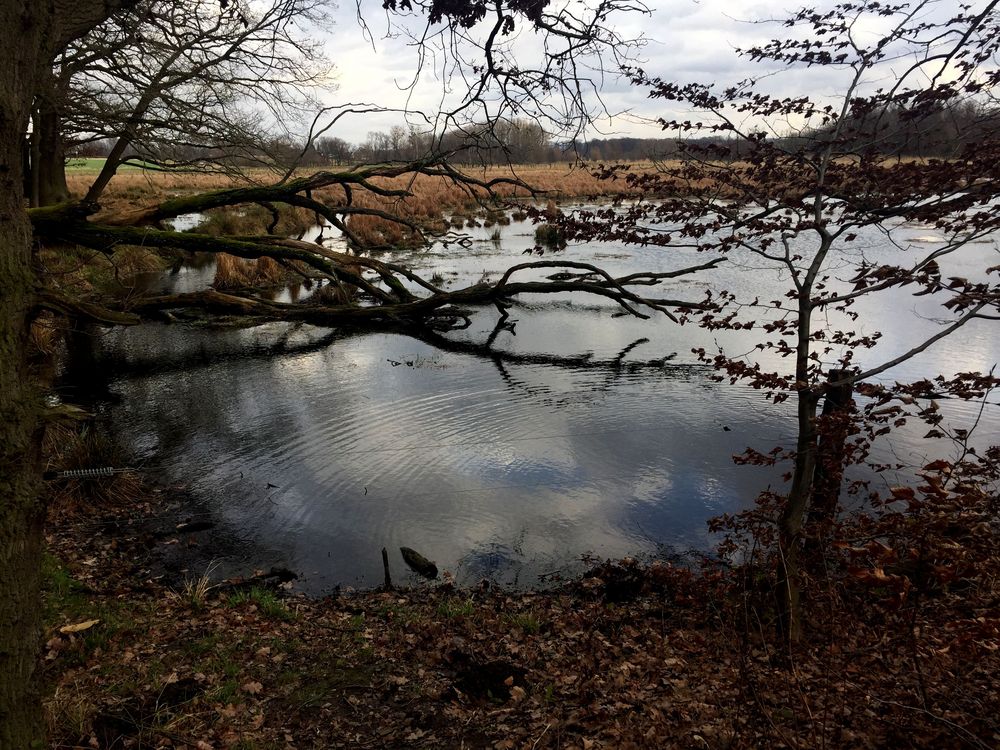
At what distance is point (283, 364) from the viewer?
14.4 metres

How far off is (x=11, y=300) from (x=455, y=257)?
24.6m

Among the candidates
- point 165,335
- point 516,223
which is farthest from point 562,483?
point 516,223

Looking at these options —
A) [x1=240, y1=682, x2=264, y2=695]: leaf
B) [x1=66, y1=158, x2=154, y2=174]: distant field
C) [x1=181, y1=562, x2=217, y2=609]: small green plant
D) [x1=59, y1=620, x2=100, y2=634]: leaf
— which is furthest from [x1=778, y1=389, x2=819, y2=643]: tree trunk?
[x1=66, y1=158, x2=154, y2=174]: distant field

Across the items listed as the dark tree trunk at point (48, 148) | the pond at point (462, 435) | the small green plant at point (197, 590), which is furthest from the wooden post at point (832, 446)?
the dark tree trunk at point (48, 148)

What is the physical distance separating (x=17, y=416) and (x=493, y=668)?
382cm

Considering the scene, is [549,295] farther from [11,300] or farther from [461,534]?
[11,300]

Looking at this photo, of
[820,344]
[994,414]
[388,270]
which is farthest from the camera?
[388,270]

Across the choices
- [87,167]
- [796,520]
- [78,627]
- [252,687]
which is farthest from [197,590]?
[87,167]

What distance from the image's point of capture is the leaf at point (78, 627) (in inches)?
202

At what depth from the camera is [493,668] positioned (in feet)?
16.9

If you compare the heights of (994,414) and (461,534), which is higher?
(994,414)

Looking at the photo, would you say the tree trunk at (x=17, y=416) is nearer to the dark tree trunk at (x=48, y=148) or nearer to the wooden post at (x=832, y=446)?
the wooden post at (x=832, y=446)

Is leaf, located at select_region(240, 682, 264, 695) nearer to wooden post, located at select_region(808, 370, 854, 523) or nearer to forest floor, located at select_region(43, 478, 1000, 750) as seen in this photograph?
forest floor, located at select_region(43, 478, 1000, 750)

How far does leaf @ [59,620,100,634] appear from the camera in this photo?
5.13m
